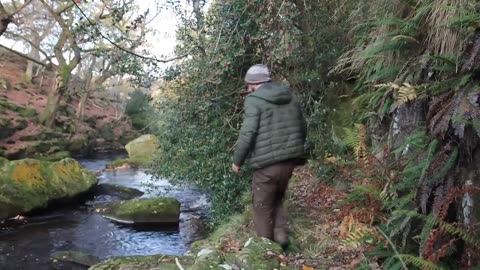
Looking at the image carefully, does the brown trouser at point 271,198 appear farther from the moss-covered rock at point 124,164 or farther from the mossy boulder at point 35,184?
the moss-covered rock at point 124,164

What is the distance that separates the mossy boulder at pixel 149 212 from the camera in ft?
39.9

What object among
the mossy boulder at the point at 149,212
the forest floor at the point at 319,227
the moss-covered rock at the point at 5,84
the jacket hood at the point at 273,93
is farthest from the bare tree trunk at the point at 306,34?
the moss-covered rock at the point at 5,84

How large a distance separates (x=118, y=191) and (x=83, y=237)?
14.3ft

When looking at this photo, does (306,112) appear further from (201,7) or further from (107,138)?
(107,138)

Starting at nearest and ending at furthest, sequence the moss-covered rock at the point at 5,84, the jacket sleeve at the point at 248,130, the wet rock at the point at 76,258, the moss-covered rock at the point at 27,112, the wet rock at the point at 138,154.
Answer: the jacket sleeve at the point at 248,130 → the wet rock at the point at 76,258 → the wet rock at the point at 138,154 → the moss-covered rock at the point at 27,112 → the moss-covered rock at the point at 5,84

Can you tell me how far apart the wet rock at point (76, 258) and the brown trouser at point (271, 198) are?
5518 mm

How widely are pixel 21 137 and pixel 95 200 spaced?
8.68 m

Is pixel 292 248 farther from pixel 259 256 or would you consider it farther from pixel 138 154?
pixel 138 154

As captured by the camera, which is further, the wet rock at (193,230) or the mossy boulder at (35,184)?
Answer: the mossy boulder at (35,184)

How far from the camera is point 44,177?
13.2 metres

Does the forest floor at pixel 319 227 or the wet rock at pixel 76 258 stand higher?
the forest floor at pixel 319 227

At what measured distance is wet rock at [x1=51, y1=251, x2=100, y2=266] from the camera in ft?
30.3

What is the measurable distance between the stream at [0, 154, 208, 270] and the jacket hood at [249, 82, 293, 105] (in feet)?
19.8

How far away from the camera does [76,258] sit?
30.6 ft
